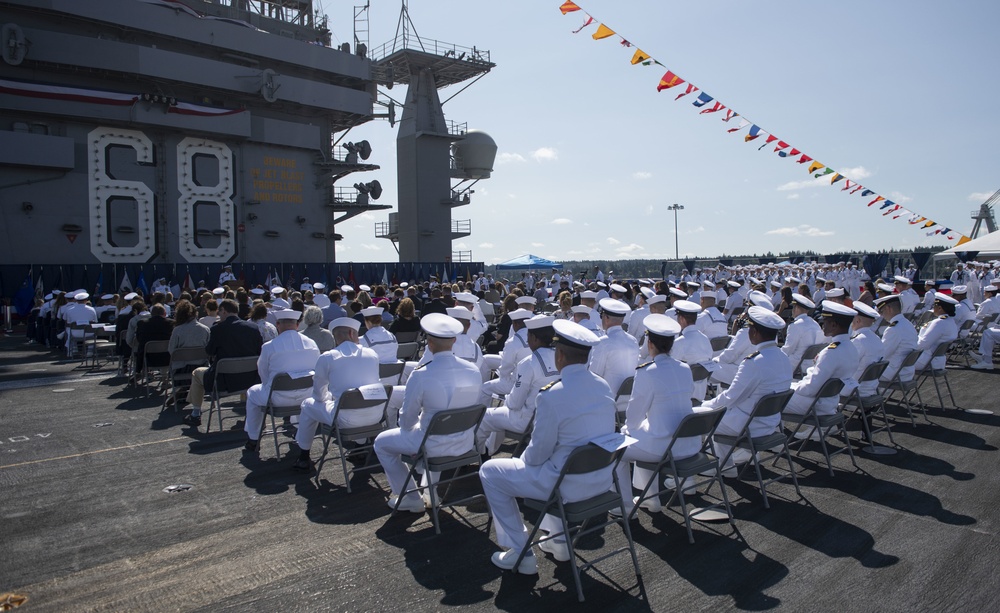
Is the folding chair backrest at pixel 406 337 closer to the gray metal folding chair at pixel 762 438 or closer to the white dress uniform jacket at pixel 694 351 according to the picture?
the white dress uniform jacket at pixel 694 351

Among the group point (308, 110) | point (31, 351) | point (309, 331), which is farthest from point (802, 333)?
point (308, 110)

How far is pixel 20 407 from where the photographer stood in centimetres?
950

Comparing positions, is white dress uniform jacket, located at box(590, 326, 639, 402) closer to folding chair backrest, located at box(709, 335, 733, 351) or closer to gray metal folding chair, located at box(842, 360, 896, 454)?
gray metal folding chair, located at box(842, 360, 896, 454)

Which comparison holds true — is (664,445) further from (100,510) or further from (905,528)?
(100,510)

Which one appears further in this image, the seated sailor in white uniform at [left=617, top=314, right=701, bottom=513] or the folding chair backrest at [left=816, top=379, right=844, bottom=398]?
the folding chair backrest at [left=816, top=379, right=844, bottom=398]

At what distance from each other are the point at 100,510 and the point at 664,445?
477cm

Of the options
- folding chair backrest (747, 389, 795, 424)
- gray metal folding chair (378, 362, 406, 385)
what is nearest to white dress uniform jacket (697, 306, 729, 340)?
folding chair backrest (747, 389, 795, 424)

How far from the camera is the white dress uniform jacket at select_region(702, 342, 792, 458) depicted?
5406mm

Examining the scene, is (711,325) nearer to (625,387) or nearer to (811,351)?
(811,351)

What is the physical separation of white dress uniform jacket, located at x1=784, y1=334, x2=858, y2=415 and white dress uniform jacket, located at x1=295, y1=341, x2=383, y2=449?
4281 mm

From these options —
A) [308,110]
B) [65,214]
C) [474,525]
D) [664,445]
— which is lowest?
[474,525]

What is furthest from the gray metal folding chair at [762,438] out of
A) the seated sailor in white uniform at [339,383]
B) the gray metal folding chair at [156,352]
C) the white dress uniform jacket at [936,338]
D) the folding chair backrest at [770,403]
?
the gray metal folding chair at [156,352]

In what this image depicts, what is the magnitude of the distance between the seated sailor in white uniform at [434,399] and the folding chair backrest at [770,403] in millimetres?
2317

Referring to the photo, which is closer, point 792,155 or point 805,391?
point 805,391
